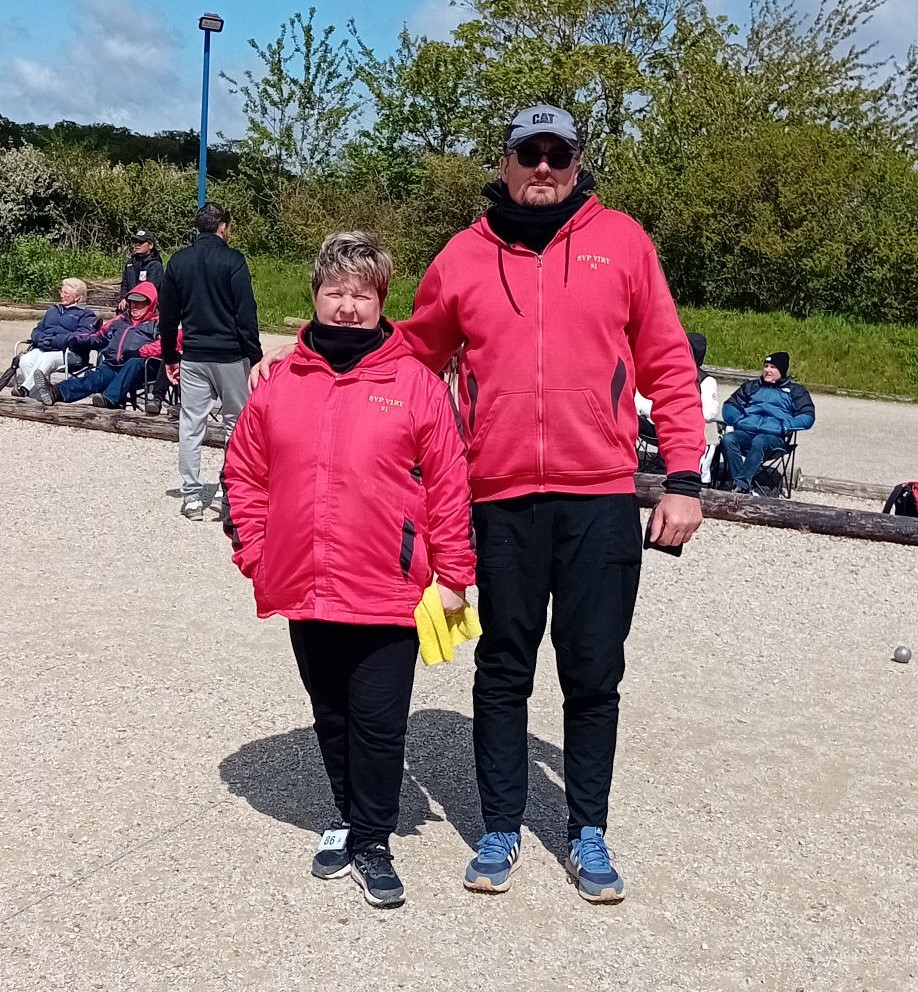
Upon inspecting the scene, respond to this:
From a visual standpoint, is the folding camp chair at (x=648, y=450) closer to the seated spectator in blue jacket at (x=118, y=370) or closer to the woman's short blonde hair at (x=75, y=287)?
the seated spectator in blue jacket at (x=118, y=370)

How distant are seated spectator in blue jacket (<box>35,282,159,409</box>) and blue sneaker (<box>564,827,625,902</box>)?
28.5 feet

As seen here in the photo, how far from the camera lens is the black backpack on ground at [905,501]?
8.38 metres

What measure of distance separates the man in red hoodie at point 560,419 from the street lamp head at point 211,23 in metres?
20.3

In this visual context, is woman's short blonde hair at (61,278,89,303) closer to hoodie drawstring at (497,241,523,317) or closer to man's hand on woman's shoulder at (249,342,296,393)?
man's hand on woman's shoulder at (249,342,296,393)

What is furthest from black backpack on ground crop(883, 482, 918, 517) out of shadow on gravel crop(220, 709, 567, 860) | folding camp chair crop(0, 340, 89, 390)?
folding camp chair crop(0, 340, 89, 390)

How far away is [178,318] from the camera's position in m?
8.07

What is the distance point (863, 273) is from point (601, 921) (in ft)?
68.3

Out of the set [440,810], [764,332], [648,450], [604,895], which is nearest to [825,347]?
[764,332]

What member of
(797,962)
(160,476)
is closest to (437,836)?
(797,962)

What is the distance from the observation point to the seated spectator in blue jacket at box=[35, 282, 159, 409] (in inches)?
444

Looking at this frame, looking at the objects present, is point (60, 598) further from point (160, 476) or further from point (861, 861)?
point (861, 861)

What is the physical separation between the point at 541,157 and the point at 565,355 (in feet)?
1.67

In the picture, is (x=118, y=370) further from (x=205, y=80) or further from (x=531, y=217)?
(x=205, y=80)

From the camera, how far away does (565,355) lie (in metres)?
3.20
